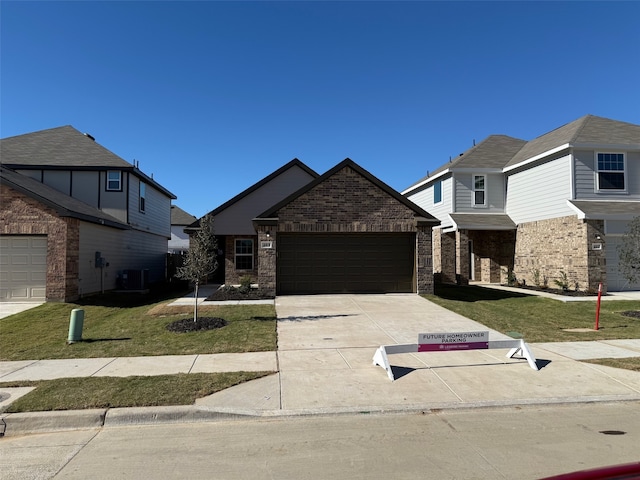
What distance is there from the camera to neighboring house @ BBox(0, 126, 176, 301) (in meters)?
14.4

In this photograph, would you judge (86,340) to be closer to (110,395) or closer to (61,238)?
(110,395)

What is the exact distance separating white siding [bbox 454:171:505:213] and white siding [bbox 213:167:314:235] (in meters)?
8.05

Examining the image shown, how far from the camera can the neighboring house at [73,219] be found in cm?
1441

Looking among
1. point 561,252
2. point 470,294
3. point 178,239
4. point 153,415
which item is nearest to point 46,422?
point 153,415

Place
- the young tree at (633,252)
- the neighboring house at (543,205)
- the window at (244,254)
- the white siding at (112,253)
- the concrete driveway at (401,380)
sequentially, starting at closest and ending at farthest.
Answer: the concrete driveway at (401,380) → the young tree at (633,252) → the white siding at (112,253) → the neighboring house at (543,205) → the window at (244,254)

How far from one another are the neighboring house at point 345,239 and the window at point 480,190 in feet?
23.4

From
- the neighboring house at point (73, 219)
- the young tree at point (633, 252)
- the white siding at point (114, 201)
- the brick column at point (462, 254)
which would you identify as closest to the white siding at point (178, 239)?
the neighboring house at point (73, 219)

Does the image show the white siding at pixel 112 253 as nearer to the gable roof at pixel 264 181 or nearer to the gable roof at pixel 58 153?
the gable roof at pixel 58 153

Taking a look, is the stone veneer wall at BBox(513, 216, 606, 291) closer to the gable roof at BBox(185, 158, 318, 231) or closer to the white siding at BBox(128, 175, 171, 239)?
the gable roof at BBox(185, 158, 318, 231)

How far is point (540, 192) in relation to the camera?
62.8 ft

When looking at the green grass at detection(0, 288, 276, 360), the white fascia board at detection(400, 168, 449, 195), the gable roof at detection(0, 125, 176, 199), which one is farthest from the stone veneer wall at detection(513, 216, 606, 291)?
the gable roof at detection(0, 125, 176, 199)

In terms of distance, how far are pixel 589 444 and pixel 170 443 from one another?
4.71 meters

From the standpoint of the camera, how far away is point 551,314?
12.8 metres

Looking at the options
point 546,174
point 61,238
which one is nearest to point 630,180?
point 546,174
